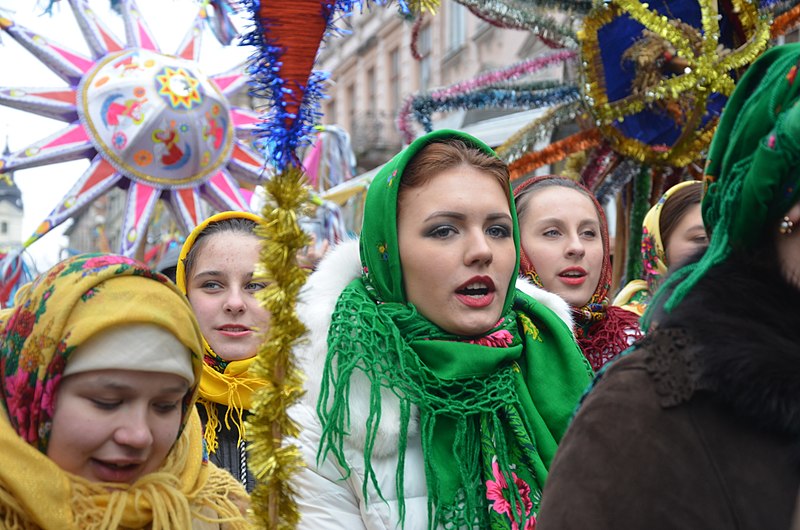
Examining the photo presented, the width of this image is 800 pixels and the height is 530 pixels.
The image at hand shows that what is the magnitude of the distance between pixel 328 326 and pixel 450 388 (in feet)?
1.12

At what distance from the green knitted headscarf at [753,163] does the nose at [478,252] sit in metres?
0.76

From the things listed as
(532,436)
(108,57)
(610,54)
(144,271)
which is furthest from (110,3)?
(532,436)

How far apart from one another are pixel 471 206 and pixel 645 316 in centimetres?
82

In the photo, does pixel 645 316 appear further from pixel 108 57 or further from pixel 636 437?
pixel 108 57

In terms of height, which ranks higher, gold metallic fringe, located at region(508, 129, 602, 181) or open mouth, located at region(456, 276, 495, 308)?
gold metallic fringe, located at region(508, 129, 602, 181)

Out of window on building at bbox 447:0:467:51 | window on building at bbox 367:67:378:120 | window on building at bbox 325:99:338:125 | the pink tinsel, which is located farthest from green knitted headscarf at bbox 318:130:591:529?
window on building at bbox 325:99:338:125

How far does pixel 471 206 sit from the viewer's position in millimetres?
2318

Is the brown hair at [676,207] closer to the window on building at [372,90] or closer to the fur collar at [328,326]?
the fur collar at [328,326]

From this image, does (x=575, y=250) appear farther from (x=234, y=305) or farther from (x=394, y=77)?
(x=394, y=77)

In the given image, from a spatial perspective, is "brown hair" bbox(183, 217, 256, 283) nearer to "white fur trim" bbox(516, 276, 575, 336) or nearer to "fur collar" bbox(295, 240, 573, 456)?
"fur collar" bbox(295, 240, 573, 456)

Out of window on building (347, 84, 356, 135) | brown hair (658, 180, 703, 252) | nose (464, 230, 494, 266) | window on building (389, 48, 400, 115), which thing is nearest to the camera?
nose (464, 230, 494, 266)

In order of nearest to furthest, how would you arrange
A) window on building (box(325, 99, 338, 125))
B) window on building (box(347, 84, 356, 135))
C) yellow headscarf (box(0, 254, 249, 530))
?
1. yellow headscarf (box(0, 254, 249, 530))
2. window on building (box(347, 84, 356, 135))
3. window on building (box(325, 99, 338, 125))

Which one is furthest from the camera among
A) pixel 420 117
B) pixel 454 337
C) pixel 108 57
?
pixel 108 57

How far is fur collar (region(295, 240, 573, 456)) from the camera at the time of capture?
213 centimetres
